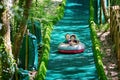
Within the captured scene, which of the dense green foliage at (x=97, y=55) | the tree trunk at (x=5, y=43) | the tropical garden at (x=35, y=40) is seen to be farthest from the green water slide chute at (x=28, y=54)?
the tree trunk at (x=5, y=43)

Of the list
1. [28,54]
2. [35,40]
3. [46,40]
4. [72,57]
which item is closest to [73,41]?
[72,57]

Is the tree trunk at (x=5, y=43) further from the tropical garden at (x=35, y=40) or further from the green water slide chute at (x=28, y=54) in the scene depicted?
the green water slide chute at (x=28, y=54)

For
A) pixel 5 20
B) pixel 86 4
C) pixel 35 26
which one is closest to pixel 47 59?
pixel 35 26

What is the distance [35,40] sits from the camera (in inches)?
511

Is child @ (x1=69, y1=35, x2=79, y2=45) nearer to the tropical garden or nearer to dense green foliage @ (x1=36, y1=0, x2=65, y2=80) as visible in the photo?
the tropical garden

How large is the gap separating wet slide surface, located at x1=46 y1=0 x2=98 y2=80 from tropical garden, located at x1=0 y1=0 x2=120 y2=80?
253 mm

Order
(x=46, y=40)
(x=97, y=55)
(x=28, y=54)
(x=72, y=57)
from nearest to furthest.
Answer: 1. (x=28, y=54)
2. (x=97, y=55)
3. (x=72, y=57)
4. (x=46, y=40)

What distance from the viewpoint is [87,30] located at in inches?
683

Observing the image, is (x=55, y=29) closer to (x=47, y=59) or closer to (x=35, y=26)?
(x=35, y=26)

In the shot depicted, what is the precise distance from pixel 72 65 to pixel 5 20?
18.0 ft

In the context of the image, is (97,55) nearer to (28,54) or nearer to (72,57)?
(72,57)

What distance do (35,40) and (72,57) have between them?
64.1 inches

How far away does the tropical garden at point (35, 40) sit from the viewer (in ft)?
26.5

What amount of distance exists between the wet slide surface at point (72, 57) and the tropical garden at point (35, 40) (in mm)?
253
